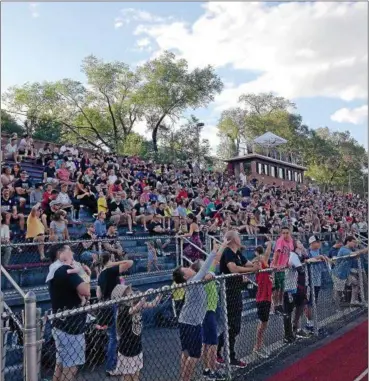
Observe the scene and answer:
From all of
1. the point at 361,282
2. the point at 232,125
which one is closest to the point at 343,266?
the point at 361,282

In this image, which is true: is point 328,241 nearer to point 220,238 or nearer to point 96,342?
point 220,238

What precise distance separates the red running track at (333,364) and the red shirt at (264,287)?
98 centimetres

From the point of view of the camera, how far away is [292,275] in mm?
7832

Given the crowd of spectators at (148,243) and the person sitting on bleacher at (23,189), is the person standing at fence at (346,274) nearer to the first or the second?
the crowd of spectators at (148,243)

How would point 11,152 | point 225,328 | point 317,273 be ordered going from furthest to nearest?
point 11,152
point 317,273
point 225,328

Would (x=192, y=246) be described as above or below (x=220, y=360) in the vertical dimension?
above

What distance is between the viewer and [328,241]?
20125 mm

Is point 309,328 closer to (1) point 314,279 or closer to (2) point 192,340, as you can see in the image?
(1) point 314,279

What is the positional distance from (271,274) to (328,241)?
1390cm

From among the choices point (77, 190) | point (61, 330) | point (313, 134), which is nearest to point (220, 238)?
point (77, 190)

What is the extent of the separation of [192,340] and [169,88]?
40.9 metres

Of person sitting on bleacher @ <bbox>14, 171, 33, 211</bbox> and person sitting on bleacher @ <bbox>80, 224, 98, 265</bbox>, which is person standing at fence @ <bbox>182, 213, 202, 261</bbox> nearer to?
person sitting on bleacher @ <bbox>80, 224, 98, 265</bbox>

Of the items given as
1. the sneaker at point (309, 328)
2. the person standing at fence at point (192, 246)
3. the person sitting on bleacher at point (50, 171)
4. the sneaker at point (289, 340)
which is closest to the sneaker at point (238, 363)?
the sneaker at point (289, 340)

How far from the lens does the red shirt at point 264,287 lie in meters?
6.79
